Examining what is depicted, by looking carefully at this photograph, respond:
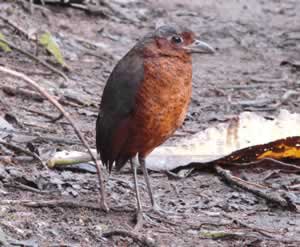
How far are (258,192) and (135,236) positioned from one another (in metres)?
1.24

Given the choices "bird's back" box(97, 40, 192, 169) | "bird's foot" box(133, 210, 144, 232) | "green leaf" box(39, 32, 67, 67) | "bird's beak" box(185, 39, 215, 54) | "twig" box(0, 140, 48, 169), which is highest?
"bird's beak" box(185, 39, 215, 54)

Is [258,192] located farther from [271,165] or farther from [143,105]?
[143,105]

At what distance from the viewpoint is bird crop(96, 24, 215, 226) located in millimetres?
4875

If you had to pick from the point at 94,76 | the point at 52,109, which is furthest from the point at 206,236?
the point at 94,76

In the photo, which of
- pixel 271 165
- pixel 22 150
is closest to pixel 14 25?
pixel 22 150

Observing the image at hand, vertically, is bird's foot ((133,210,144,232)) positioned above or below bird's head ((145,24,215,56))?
below

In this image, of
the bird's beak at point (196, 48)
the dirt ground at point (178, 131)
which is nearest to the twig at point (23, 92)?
the dirt ground at point (178, 131)

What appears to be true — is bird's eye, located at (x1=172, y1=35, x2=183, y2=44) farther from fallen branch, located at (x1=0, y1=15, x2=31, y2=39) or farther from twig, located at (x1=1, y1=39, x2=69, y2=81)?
fallen branch, located at (x1=0, y1=15, x2=31, y2=39)

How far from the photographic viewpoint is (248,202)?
5.31 metres

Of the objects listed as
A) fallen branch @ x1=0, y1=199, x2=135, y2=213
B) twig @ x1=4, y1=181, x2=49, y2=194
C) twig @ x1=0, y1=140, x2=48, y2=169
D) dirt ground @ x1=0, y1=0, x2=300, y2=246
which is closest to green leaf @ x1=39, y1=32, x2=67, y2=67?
dirt ground @ x1=0, y1=0, x2=300, y2=246

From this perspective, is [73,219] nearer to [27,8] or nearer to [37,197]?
[37,197]

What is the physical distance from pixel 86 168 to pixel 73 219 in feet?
3.29

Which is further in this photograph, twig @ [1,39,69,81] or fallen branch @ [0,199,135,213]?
twig @ [1,39,69,81]

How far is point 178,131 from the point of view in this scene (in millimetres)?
6980
